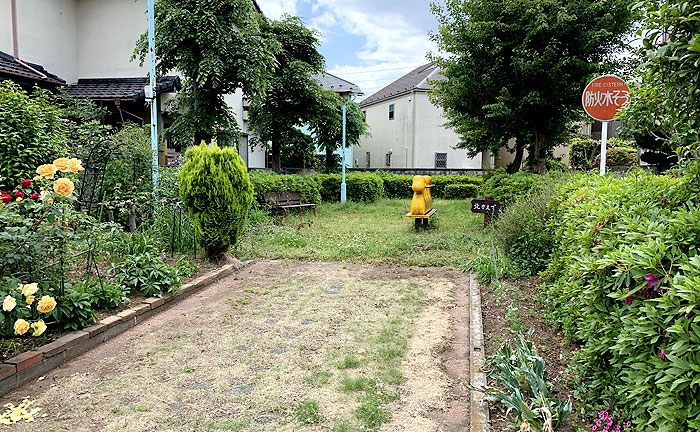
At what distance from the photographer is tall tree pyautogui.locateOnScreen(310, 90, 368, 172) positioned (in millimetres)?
16844

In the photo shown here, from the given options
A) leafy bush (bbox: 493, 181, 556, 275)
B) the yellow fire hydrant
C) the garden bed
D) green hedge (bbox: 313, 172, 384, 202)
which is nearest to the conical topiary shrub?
the garden bed

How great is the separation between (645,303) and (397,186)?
58.4ft

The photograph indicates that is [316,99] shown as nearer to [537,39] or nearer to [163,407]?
[537,39]

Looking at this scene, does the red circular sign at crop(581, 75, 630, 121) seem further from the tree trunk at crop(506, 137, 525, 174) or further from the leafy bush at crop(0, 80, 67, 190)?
the tree trunk at crop(506, 137, 525, 174)

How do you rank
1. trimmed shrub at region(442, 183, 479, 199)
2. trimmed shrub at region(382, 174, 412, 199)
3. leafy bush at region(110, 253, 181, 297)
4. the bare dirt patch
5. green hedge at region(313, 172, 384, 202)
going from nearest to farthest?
the bare dirt patch
leafy bush at region(110, 253, 181, 297)
green hedge at region(313, 172, 384, 202)
trimmed shrub at region(382, 174, 412, 199)
trimmed shrub at region(442, 183, 479, 199)

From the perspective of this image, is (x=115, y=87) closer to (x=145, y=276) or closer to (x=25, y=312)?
(x=145, y=276)

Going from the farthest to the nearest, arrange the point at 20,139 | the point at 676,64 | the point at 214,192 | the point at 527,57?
the point at 527,57 < the point at 214,192 < the point at 20,139 < the point at 676,64

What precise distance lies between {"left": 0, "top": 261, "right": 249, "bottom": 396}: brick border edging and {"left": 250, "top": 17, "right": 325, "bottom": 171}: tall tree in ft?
39.5

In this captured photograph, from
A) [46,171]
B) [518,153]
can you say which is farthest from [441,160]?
[46,171]

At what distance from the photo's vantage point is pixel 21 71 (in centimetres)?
1044

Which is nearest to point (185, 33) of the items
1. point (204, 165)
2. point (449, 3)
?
point (204, 165)

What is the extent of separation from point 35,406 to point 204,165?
359cm

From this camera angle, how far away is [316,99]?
640 inches

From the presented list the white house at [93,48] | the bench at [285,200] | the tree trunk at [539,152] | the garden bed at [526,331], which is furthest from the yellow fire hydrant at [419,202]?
the white house at [93,48]
